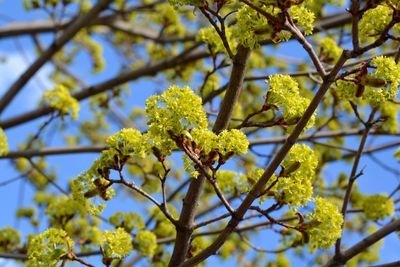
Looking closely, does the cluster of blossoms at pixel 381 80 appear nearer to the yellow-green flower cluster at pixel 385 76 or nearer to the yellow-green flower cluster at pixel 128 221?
the yellow-green flower cluster at pixel 385 76

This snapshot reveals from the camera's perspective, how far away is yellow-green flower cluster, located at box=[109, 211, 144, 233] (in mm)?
4430

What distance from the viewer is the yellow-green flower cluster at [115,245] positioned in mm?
3102

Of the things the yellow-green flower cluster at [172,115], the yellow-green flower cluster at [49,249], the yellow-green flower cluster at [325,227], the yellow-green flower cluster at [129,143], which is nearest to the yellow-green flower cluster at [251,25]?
the yellow-green flower cluster at [172,115]

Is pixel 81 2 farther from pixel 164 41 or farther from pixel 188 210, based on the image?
pixel 188 210

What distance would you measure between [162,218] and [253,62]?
2.35m

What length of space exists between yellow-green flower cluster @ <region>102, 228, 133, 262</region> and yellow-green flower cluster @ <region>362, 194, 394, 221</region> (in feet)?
6.60

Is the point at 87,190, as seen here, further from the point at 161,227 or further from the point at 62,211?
the point at 161,227

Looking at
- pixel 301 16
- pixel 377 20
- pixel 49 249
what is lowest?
pixel 49 249

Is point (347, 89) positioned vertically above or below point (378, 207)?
below

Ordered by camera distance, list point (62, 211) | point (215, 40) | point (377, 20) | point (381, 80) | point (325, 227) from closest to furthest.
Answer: point (381, 80), point (377, 20), point (325, 227), point (215, 40), point (62, 211)

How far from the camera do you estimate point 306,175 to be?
9.58 feet

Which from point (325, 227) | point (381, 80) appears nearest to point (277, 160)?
point (381, 80)

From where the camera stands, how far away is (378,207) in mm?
4395

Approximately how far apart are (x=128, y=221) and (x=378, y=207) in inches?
71.3
